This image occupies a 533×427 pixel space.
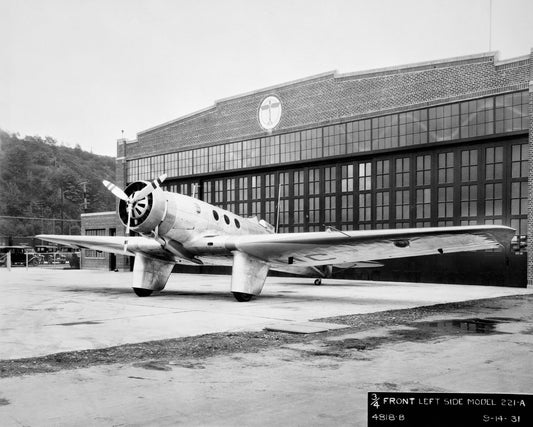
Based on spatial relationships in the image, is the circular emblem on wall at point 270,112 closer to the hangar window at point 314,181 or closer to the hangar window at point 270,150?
the hangar window at point 270,150

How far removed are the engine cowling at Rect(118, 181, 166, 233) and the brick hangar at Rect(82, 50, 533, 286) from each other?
1056cm

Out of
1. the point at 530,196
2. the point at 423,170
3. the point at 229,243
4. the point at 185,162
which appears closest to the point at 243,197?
the point at 185,162

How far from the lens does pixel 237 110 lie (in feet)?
132

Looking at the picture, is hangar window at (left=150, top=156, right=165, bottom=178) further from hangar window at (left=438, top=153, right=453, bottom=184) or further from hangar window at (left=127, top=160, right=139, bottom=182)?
hangar window at (left=438, top=153, right=453, bottom=184)

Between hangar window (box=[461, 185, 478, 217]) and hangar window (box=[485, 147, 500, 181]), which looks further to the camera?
hangar window (box=[461, 185, 478, 217])

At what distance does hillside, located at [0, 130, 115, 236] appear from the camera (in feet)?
14.4

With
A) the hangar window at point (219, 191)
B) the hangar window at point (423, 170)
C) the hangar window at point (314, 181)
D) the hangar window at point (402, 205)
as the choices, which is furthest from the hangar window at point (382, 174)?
the hangar window at point (219, 191)

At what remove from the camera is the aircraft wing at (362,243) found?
14984 millimetres

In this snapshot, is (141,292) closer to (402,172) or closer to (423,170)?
(402,172)

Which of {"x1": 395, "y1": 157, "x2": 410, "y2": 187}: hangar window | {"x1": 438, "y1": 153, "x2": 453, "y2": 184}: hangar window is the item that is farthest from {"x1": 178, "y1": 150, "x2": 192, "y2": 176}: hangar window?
{"x1": 438, "y1": 153, "x2": 453, "y2": 184}: hangar window

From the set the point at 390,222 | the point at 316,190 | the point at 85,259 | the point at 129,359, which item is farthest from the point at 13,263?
the point at 129,359

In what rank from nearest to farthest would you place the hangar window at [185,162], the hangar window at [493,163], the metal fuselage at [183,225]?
the metal fuselage at [183,225], the hangar window at [493,163], the hangar window at [185,162]

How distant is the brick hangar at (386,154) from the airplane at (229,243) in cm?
898

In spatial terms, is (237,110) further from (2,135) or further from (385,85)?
(2,135)
